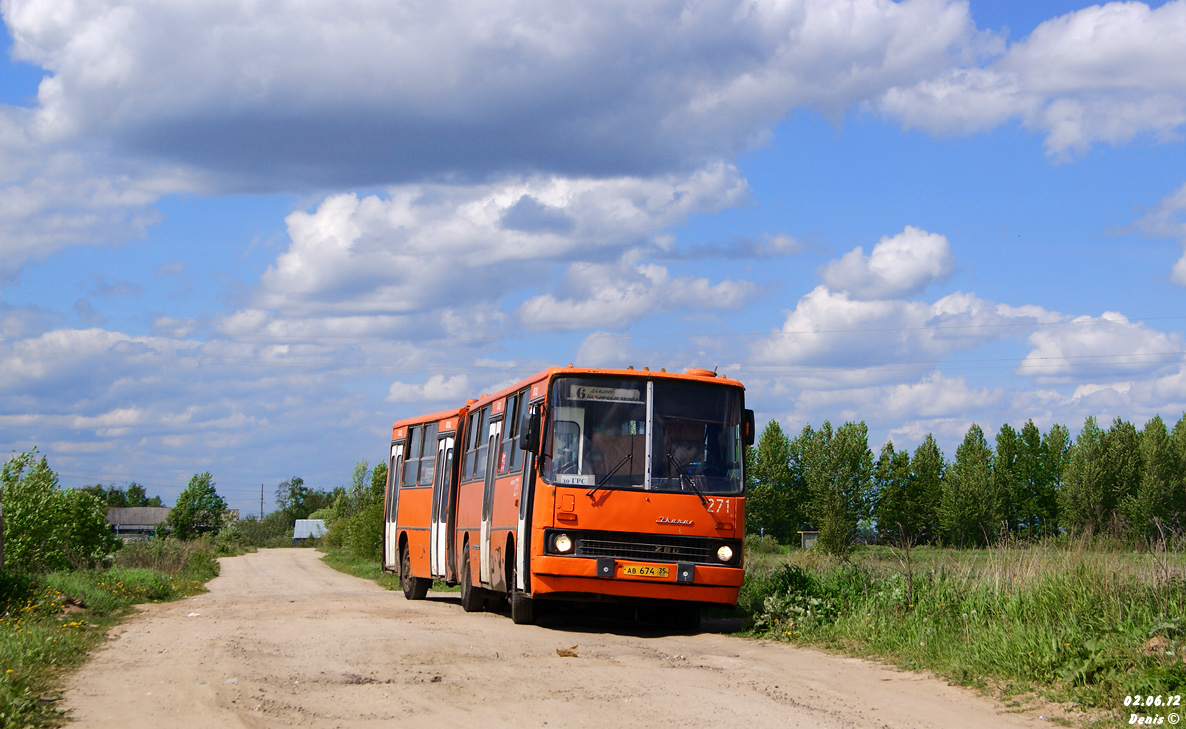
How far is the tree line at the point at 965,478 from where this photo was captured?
71.5 meters

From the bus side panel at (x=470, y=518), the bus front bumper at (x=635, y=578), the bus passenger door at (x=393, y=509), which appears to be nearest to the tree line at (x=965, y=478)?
the bus passenger door at (x=393, y=509)

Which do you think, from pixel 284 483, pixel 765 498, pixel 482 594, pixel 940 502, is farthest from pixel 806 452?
pixel 284 483

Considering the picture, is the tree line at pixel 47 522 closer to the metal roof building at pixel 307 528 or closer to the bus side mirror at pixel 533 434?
the bus side mirror at pixel 533 434

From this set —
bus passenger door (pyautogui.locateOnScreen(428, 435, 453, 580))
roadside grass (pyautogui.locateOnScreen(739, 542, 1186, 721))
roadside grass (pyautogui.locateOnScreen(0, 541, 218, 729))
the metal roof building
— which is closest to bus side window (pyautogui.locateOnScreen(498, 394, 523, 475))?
bus passenger door (pyautogui.locateOnScreen(428, 435, 453, 580))

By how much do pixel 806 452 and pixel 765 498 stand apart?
5.10m

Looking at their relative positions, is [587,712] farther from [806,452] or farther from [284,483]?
[284,483]

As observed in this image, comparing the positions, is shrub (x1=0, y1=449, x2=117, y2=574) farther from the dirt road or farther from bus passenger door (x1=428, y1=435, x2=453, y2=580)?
the dirt road

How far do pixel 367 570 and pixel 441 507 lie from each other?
21557mm

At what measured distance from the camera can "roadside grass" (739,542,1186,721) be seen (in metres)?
8.74

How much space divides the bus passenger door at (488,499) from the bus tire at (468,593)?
1.13m

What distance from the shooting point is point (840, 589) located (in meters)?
14.0
